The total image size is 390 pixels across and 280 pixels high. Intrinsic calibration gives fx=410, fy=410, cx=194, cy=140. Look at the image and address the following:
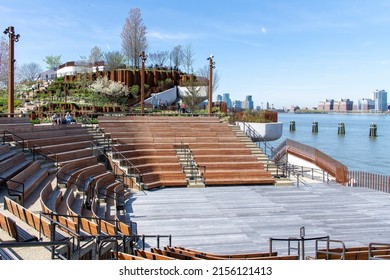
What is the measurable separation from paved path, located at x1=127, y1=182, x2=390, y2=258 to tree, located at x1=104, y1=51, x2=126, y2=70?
168 ft

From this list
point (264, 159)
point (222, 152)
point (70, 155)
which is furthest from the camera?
point (264, 159)

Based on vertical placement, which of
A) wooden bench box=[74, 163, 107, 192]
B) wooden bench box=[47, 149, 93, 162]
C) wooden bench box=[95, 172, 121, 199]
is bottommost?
wooden bench box=[95, 172, 121, 199]

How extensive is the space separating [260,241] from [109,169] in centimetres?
1273

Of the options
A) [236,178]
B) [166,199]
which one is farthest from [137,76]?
[166,199]

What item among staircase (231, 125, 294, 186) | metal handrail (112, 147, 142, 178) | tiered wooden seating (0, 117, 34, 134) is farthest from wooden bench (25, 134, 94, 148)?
staircase (231, 125, 294, 186)

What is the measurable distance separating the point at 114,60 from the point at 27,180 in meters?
61.6

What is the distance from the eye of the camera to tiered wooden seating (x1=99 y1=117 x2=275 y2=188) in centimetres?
2439

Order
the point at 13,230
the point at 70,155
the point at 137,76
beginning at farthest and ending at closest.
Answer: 1. the point at 137,76
2. the point at 70,155
3. the point at 13,230

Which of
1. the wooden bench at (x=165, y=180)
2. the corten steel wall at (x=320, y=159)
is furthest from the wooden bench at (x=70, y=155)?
the corten steel wall at (x=320, y=159)

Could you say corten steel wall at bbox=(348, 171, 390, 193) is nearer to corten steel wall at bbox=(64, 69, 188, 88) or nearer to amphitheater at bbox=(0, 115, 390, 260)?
amphitheater at bbox=(0, 115, 390, 260)

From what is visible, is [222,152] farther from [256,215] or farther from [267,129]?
[256,215]

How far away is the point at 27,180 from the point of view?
15.0 metres
